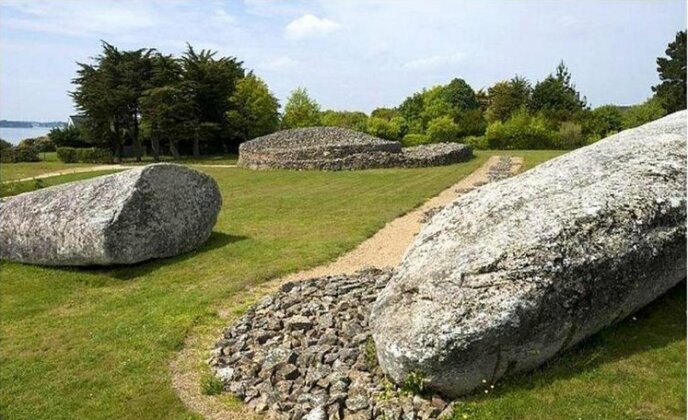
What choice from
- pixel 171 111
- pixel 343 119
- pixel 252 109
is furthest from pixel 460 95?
pixel 171 111

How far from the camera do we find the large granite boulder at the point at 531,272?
591 centimetres

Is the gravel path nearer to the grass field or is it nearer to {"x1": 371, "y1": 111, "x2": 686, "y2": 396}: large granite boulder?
the grass field

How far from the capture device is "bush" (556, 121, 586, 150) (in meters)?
46.5

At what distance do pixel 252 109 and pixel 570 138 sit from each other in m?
28.8

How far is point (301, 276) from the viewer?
11297 millimetres

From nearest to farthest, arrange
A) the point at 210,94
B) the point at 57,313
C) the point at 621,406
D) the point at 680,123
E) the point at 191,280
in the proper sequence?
the point at 621,406, the point at 680,123, the point at 57,313, the point at 191,280, the point at 210,94

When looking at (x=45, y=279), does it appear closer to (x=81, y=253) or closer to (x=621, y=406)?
(x=81, y=253)

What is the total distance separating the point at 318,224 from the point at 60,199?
6.99 meters

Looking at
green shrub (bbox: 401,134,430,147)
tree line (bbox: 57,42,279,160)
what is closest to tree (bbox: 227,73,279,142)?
tree line (bbox: 57,42,279,160)

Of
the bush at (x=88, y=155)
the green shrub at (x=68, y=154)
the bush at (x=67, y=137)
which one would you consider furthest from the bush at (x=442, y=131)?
the bush at (x=67, y=137)

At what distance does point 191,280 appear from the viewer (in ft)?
37.4

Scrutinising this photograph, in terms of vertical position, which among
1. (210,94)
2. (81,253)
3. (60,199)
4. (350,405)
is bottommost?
(350,405)

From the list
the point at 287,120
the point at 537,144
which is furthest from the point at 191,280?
the point at 287,120

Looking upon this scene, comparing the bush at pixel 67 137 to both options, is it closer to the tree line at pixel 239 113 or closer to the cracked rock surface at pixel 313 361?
the tree line at pixel 239 113
